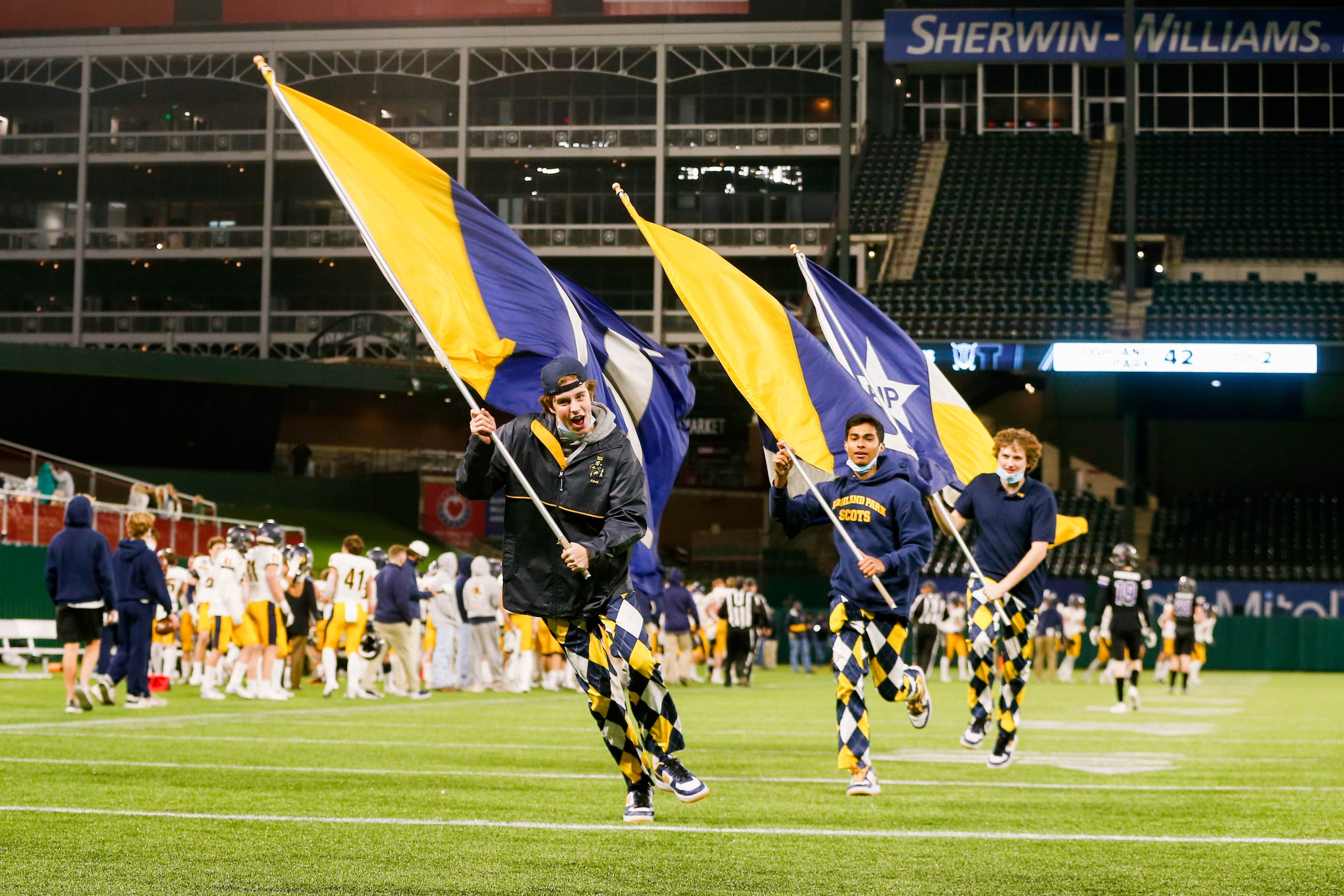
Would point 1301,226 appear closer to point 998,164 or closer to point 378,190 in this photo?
point 998,164

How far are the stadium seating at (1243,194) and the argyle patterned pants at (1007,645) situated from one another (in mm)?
37188

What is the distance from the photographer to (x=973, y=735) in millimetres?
11109

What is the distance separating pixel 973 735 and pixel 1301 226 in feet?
126

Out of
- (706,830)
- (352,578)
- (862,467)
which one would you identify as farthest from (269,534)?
(706,830)

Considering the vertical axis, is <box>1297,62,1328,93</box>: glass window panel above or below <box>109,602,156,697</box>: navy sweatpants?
above

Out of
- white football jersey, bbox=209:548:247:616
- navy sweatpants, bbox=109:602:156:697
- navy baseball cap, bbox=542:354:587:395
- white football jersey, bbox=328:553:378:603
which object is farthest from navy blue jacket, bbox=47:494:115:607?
navy baseball cap, bbox=542:354:587:395

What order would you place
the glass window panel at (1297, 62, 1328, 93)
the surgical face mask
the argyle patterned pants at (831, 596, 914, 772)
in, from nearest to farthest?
the argyle patterned pants at (831, 596, 914, 772) < the surgical face mask < the glass window panel at (1297, 62, 1328, 93)

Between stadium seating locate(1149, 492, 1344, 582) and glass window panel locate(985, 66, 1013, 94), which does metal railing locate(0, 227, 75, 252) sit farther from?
A: stadium seating locate(1149, 492, 1344, 582)

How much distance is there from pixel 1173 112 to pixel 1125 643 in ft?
126

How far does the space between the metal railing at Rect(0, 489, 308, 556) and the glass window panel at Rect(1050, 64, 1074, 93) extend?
29.6 m

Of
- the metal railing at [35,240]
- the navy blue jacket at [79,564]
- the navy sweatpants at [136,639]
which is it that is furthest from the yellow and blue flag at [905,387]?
the metal railing at [35,240]

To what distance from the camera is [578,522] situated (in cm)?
709

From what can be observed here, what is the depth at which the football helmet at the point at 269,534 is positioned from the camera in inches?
765

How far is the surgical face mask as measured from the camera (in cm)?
908
